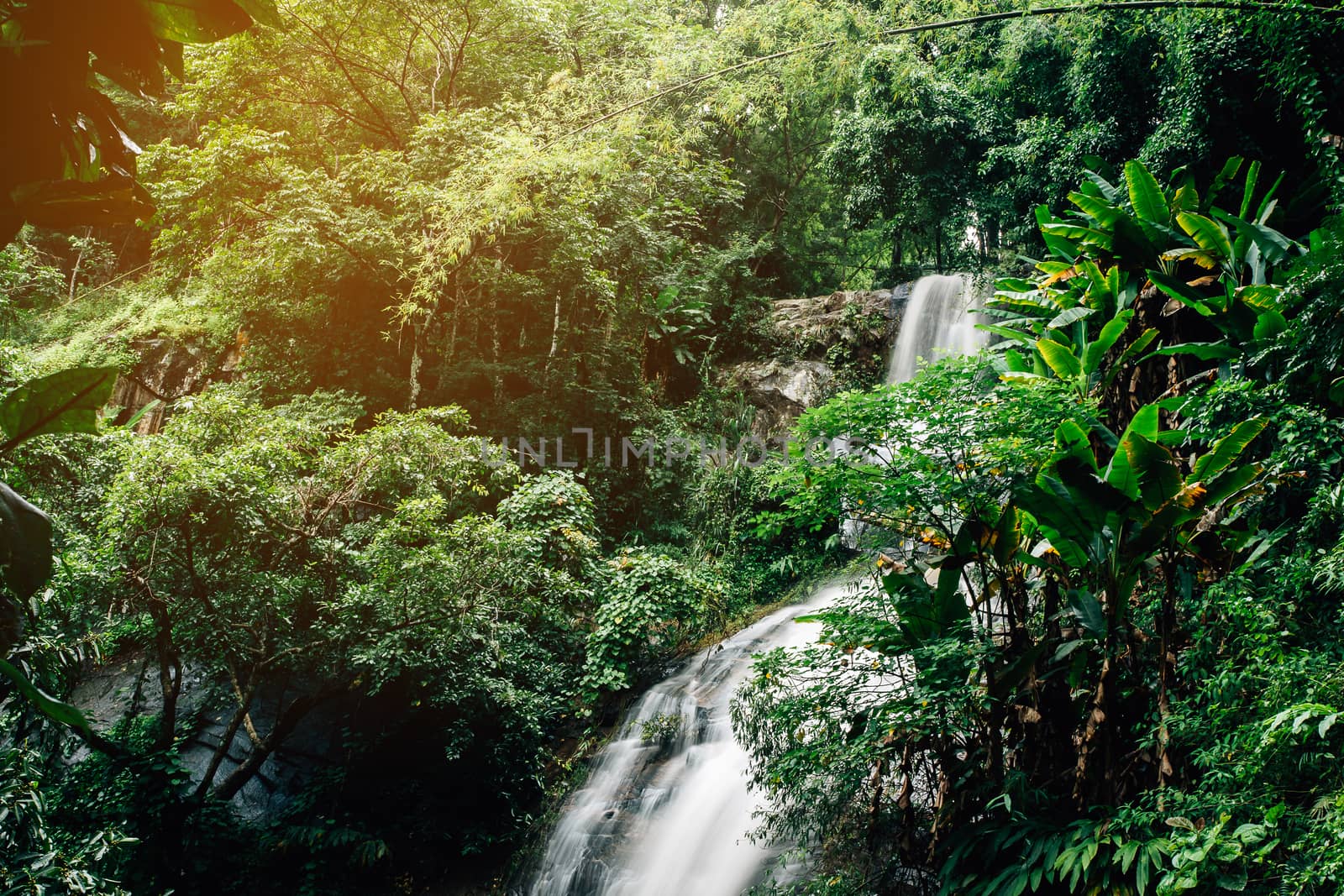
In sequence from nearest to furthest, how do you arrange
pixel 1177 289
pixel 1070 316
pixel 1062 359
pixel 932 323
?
pixel 1062 359, pixel 1177 289, pixel 1070 316, pixel 932 323

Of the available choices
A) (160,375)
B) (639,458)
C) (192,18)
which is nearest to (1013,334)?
(192,18)

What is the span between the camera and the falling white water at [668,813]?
18.6 ft

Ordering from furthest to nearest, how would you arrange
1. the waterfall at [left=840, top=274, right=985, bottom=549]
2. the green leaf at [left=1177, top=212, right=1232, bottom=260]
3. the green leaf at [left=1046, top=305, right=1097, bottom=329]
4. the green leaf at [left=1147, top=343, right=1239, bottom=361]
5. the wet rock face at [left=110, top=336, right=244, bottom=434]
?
the wet rock face at [left=110, top=336, right=244, bottom=434] → the waterfall at [left=840, top=274, right=985, bottom=549] → the green leaf at [left=1046, top=305, right=1097, bottom=329] → the green leaf at [left=1177, top=212, right=1232, bottom=260] → the green leaf at [left=1147, top=343, right=1239, bottom=361]

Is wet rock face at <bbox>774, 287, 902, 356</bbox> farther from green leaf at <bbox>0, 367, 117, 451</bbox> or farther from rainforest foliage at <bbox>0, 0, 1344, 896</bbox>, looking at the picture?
green leaf at <bbox>0, 367, 117, 451</bbox>

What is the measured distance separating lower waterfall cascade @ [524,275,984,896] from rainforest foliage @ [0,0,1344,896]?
446 millimetres

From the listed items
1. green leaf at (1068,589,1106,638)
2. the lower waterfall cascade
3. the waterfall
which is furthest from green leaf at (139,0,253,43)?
the waterfall

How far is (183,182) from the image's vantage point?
10.1 metres

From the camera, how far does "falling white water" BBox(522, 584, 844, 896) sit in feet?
18.6

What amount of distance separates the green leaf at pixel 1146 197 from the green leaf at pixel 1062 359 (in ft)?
4.50

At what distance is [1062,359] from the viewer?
4.83 meters

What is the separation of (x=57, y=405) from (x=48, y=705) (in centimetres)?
30

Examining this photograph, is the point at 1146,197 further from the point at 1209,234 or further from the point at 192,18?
the point at 192,18

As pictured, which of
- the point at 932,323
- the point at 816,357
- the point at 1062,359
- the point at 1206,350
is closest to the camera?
the point at 1206,350

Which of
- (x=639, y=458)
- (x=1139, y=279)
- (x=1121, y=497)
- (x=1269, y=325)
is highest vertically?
(x=1139, y=279)
